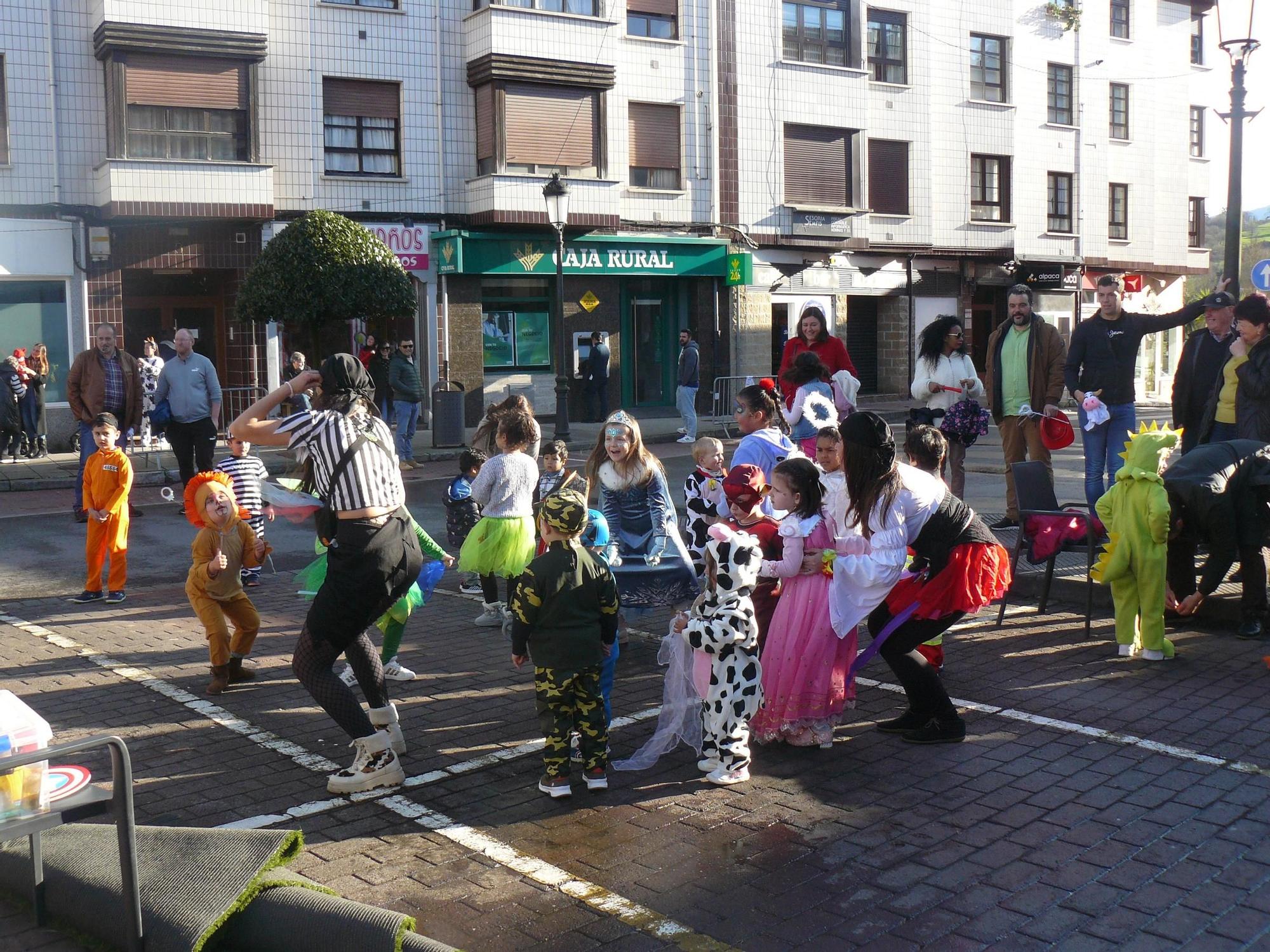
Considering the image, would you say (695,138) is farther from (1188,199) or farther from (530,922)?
(530,922)

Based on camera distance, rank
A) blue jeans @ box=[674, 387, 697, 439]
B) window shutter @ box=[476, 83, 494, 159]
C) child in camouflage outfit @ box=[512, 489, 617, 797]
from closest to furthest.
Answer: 1. child in camouflage outfit @ box=[512, 489, 617, 797]
2. blue jeans @ box=[674, 387, 697, 439]
3. window shutter @ box=[476, 83, 494, 159]

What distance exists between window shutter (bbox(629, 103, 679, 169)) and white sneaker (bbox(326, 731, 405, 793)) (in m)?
23.3

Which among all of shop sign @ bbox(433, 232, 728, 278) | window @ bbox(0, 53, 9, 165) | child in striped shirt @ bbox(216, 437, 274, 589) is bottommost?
child in striped shirt @ bbox(216, 437, 274, 589)

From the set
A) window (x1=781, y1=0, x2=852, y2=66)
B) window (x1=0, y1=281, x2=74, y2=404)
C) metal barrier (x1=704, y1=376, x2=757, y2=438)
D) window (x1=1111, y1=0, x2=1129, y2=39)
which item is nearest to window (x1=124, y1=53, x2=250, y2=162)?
window (x1=0, y1=281, x2=74, y2=404)

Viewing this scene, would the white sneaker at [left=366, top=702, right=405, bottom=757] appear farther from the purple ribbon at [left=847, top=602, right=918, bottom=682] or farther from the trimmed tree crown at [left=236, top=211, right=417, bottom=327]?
the trimmed tree crown at [left=236, top=211, right=417, bottom=327]

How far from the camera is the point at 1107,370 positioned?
10.8 meters

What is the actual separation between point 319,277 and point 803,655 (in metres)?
15.3

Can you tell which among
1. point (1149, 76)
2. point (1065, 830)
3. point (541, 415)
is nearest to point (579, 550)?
point (1065, 830)

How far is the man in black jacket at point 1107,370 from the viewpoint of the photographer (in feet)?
35.3

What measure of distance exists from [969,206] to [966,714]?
28.6 meters

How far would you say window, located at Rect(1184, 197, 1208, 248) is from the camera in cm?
4012

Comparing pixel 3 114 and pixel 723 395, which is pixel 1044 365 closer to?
pixel 723 395

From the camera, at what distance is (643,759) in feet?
19.3

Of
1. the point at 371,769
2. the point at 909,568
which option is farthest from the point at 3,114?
the point at 909,568
